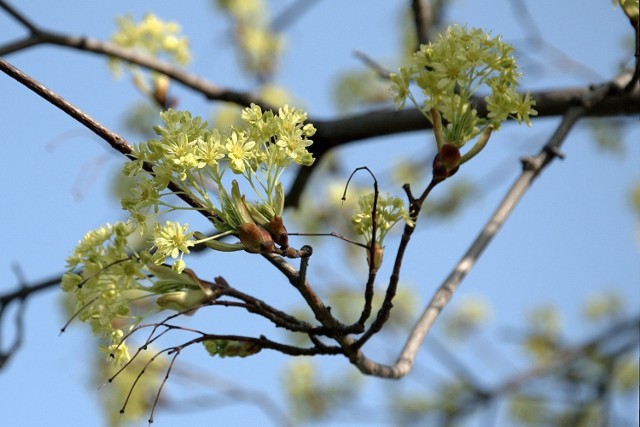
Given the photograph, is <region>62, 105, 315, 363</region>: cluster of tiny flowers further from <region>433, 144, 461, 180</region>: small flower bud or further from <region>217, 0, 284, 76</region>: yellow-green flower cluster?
<region>217, 0, 284, 76</region>: yellow-green flower cluster

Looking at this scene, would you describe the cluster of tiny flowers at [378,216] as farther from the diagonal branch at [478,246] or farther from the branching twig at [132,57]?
the branching twig at [132,57]

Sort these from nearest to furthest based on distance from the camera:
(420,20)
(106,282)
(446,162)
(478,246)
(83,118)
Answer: (83,118)
(446,162)
(106,282)
(478,246)
(420,20)

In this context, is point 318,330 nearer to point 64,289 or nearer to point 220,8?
point 64,289

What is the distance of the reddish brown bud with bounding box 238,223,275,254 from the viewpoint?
1.39 metres

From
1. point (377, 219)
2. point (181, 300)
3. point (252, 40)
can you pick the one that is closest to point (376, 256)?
point (377, 219)

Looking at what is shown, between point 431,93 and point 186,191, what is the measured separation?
511mm

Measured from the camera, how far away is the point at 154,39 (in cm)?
372

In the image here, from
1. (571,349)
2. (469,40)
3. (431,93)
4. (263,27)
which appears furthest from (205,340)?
(263,27)

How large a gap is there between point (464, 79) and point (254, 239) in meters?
0.51

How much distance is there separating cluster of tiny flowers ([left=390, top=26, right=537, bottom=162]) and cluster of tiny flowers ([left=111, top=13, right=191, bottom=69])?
7.37ft

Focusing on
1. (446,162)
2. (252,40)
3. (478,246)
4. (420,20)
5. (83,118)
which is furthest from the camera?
(252,40)

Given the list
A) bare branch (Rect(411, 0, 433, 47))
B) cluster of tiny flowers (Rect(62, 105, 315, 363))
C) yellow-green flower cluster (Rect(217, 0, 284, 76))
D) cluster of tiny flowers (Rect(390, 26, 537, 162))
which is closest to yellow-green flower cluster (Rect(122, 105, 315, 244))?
cluster of tiny flowers (Rect(62, 105, 315, 363))

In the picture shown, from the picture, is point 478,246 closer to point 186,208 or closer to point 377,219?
point 377,219

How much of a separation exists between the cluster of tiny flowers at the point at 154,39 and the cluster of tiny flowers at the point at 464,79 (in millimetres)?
2246
